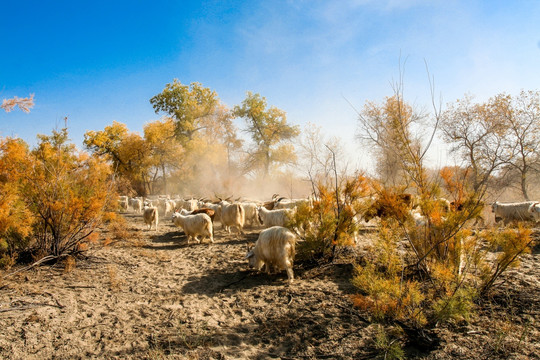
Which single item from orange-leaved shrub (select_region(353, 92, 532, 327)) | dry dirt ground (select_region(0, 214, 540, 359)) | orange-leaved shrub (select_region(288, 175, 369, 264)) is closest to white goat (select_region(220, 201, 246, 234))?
dry dirt ground (select_region(0, 214, 540, 359))

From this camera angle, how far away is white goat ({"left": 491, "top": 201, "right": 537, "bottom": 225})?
957 cm

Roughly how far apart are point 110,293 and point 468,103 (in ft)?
76.7

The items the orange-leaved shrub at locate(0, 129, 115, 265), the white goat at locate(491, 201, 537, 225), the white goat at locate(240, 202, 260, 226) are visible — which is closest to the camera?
the orange-leaved shrub at locate(0, 129, 115, 265)

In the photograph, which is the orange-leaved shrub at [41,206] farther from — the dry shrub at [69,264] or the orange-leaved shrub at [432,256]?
the orange-leaved shrub at [432,256]

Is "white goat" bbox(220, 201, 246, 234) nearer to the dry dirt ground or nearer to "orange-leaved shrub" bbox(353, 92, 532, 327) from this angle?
the dry dirt ground

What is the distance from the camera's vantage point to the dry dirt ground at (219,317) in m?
3.32

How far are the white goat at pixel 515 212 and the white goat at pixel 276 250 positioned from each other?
8827 millimetres

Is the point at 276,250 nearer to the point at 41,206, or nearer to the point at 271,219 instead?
the point at 271,219

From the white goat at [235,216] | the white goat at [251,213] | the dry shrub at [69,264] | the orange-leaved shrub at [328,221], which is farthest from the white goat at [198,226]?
the orange-leaved shrub at [328,221]

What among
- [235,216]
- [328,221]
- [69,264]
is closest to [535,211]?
[328,221]

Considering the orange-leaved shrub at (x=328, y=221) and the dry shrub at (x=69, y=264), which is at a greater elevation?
the orange-leaved shrub at (x=328, y=221)

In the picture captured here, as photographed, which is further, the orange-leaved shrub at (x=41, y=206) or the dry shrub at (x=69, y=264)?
the dry shrub at (x=69, y=264)

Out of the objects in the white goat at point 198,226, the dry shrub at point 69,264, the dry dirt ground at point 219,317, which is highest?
the white goat at point 198,226

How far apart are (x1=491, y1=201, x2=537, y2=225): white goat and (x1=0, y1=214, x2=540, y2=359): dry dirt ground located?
4.03 meters
